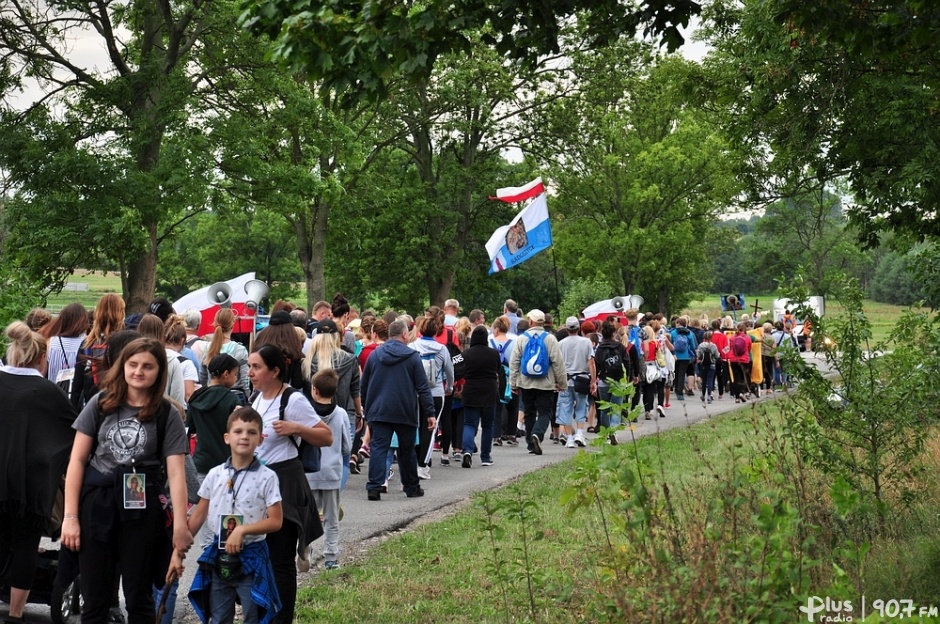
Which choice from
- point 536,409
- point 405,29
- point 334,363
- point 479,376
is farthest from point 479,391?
point 405,29

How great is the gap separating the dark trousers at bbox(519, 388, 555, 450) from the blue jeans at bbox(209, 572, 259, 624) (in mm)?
10747

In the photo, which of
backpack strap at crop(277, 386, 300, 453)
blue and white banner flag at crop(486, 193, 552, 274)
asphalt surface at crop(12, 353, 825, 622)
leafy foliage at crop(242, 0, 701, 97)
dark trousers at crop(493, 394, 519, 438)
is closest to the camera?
leafy foliage at crop(242, 0, 701, 97)

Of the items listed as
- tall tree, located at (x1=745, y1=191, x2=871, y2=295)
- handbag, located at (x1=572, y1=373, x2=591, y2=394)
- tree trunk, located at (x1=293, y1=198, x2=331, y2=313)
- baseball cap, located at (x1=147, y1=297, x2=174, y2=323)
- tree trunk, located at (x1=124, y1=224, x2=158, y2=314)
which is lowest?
handbag, located at (x1=572, y1=373, x2=591, y2=394)

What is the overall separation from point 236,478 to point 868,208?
9.74 m

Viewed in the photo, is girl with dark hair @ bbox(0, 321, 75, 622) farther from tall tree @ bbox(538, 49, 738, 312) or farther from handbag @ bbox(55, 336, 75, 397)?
tall tree @ bbox(538, 49, 738, 312)

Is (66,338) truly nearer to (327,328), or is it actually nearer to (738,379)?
(327,328)

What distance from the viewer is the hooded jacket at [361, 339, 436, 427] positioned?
40.5 feet

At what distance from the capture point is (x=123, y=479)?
6.01 m

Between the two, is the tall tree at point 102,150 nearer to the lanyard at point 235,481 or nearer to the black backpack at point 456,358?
the black backpack at point 456,358

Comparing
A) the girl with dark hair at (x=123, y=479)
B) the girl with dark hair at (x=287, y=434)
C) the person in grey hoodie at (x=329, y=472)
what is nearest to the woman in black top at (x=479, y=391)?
the person in grey hoodie at (x=329, y=472)

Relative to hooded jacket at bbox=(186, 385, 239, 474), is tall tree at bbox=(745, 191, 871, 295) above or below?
above

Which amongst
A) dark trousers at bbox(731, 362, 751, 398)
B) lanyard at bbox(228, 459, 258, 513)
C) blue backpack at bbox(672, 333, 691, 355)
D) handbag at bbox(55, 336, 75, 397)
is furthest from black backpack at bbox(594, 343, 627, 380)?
lanyard at bbox(228, 459, 258, 513)

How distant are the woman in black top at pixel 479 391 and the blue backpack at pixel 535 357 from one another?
1.07m

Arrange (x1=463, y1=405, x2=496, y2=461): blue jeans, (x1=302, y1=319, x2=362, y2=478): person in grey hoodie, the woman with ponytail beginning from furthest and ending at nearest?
(x1=463, y1=405, x2=496, y2=461): blue jeans
(x1=302, y1=319, x2=362, y2=478): person in grey hoodie
the woman with ponytail
